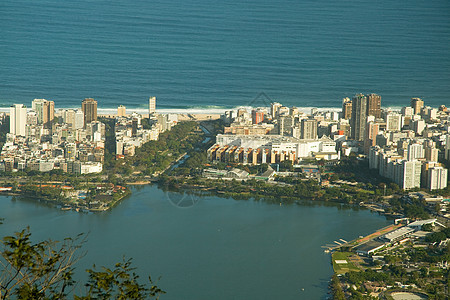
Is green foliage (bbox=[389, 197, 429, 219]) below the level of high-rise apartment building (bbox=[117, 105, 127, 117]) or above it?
below

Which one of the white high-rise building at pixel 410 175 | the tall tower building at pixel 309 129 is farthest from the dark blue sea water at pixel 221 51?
the white high-rise building at pixel 410 175

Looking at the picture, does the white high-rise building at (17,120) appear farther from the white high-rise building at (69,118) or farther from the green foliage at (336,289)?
the green foliage at (336,289)

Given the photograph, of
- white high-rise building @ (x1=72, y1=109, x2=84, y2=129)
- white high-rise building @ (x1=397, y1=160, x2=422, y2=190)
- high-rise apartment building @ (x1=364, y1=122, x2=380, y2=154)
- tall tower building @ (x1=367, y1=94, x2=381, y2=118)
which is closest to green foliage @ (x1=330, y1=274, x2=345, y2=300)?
white high-rise building @ (x1=397, y1=160, x2=422, y2=190)

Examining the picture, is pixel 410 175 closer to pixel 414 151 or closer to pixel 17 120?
pixel 414 151

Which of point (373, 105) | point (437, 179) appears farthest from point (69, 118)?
point (437, 179)

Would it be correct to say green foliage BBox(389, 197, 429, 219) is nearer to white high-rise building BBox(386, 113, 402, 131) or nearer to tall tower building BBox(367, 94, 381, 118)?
white high-rise building BBox(386, 113, 402, 131)

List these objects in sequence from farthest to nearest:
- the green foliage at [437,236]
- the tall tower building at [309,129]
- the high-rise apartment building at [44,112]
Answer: the high-rise apartment building at [44,112] → the tall tower building at [309,129] → the green foliage at [437,236]
